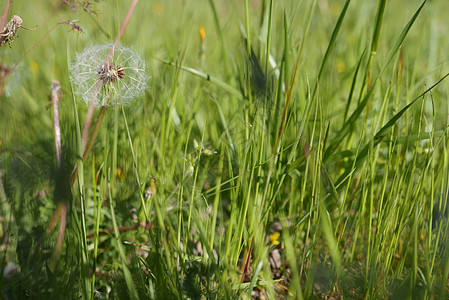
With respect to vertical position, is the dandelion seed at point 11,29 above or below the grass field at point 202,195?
above

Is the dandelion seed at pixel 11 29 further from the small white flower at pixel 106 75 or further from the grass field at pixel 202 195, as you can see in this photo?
the small white flower at pixel 106 75

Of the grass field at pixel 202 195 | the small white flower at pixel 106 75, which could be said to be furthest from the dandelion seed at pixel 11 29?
the small white flower at pixel 106 75

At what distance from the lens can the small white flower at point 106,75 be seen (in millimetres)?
648

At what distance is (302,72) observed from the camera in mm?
1039

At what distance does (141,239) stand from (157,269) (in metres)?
0.24

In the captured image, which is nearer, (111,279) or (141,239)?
(111,279)

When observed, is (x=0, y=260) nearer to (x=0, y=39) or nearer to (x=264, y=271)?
(x=0, y=39)

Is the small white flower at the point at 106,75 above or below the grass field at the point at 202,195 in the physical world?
above

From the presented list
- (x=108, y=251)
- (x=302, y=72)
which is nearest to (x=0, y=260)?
(x=108, y=251)

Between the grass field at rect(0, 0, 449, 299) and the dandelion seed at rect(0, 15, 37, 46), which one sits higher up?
the dandelion seed at rect(0, 15, 37, 46)

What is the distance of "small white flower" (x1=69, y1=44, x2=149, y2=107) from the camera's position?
65cm

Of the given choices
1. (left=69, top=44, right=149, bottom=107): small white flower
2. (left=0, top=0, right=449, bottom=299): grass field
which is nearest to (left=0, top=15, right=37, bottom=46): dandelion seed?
(left=0, top=0, right=449, bottom=299): grass field

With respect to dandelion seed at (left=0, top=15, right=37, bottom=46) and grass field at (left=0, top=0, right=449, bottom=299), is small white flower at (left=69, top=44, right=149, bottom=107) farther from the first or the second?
dandelion seed at (left=0, top=15, right=37, bottom=46)

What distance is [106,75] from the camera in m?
0.64
